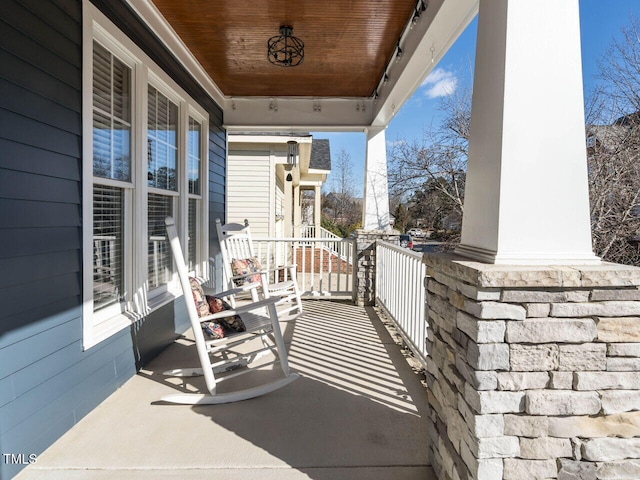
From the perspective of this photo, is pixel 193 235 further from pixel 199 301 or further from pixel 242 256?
pixel 199 301

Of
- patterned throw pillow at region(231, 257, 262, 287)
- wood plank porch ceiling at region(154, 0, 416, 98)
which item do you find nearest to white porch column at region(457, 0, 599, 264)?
wood plank porch ceiling at region(154, 0, 416, 98)

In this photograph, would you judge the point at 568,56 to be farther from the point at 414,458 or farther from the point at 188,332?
the point at 188,332

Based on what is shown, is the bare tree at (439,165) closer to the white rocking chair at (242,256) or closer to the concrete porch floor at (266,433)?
the white rocking chair at (242,256)

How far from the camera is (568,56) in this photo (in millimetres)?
1428

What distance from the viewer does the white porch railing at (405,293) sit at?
117 inches

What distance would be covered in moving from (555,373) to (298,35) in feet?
10.8

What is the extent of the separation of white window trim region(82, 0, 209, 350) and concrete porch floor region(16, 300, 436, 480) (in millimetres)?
480

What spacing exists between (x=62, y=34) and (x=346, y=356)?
2793 mm

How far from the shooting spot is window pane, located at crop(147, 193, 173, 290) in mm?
3425

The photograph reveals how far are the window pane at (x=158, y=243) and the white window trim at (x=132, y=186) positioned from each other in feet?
0.31

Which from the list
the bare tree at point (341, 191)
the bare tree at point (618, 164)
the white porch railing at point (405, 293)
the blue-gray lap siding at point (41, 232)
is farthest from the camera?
the bare tree at point (341, 191)

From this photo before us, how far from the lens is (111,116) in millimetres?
2711

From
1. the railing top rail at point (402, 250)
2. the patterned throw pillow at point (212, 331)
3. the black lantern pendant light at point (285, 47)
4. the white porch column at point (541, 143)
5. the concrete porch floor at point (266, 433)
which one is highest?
the black lantern pendant light at point (285, 47)

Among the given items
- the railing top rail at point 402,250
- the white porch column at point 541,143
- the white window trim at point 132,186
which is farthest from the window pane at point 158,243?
the white porch column at point 541,143
